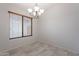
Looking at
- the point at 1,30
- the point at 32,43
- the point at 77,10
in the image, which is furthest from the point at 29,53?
the point at 77,10

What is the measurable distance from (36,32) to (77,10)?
2.98ft

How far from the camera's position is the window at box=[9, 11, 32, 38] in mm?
1604

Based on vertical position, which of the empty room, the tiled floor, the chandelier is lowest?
the tiled floor

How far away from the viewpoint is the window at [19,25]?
63.1 inches

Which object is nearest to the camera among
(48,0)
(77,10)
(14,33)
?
(48,0)

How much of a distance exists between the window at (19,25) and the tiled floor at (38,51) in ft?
0.83

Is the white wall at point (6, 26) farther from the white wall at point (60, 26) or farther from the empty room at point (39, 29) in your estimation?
the white wall at point (60, 26)

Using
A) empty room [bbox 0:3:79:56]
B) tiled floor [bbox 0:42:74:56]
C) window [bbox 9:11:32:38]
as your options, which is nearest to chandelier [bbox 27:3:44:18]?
empty room [bbox 0:3:79:56]

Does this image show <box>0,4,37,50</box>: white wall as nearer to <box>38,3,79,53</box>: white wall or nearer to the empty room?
the empty room

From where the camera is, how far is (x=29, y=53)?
166 centimetres

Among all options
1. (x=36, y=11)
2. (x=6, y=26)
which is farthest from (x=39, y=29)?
(x=6, y=26)

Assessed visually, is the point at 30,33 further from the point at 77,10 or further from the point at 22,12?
the point at 77,10

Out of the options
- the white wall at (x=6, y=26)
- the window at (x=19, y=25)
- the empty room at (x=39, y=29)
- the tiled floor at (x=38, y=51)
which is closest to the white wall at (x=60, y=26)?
the empty room at (x=39, y=29)

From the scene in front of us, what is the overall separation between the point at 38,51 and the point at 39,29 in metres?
0.43
